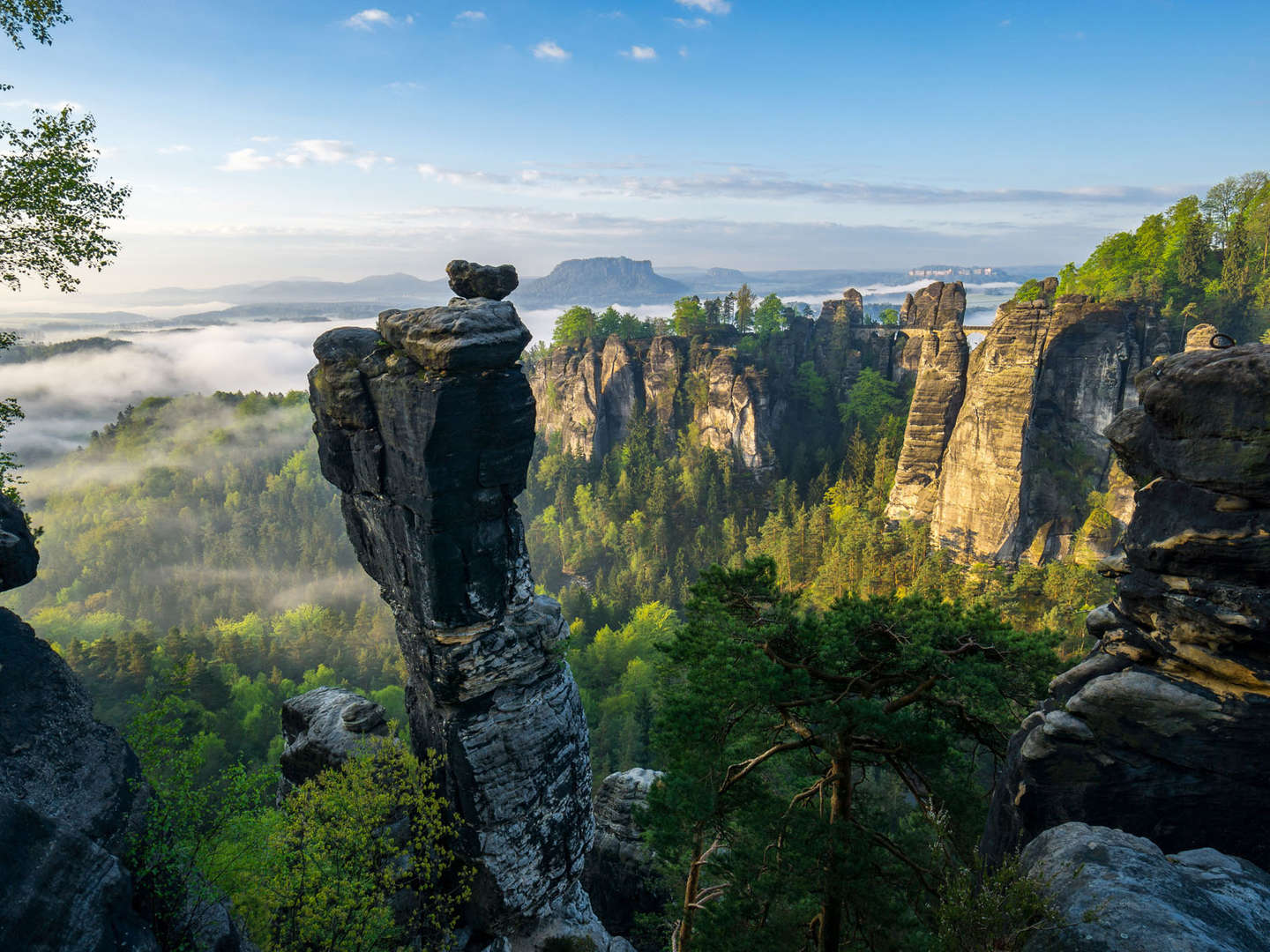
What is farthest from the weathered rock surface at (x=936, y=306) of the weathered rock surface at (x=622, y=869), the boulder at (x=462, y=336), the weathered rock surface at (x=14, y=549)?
the weathered rock surface at (x=14, y=549)

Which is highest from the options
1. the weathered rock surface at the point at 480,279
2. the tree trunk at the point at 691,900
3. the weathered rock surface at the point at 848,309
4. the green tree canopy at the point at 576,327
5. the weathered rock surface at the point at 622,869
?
the weathered rock surface at the point at 848,309

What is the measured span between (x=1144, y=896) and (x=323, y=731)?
18.5m

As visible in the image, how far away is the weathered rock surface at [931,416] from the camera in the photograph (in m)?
49.3

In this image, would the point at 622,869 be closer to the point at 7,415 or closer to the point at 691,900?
the point at 691,900

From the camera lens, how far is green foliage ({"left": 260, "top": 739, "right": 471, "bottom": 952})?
37.3 ft

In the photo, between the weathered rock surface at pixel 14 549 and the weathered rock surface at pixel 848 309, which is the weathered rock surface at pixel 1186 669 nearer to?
the weathered rock surface at pixel 14 549

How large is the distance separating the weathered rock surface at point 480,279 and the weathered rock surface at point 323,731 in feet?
40.6

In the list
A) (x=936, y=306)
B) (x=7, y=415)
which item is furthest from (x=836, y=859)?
(x=936, y=306)

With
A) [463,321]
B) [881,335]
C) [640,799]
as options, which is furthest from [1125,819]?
[881,335]

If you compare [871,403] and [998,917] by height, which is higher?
[871,403]

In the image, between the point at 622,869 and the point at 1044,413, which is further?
the point at 1044,413

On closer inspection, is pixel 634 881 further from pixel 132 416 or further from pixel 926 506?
pixel 132 416

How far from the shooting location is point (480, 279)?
52.5 feet

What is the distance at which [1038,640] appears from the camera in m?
10.1
